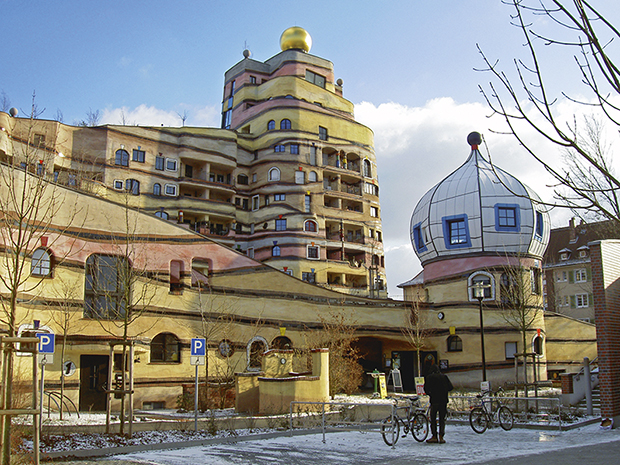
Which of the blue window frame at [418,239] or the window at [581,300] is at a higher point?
the blue window frame at [418,239]

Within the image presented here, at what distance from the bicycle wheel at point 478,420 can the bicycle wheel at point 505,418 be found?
52 centimetres

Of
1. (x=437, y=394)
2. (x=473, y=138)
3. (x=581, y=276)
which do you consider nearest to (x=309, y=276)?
(x=473, y=138)

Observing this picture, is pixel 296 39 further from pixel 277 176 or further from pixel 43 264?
pixel 43 264

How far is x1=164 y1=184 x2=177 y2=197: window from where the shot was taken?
4038 cm

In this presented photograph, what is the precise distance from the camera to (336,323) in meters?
25.7

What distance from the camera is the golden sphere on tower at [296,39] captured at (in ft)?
169

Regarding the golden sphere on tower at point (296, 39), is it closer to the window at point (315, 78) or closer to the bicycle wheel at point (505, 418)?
the window at point (315, 78)

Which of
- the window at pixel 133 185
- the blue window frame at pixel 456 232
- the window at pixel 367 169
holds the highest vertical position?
→ the window at pixel 367 169

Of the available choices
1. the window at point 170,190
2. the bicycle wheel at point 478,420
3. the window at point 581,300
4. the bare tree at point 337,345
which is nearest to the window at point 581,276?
the window at point 581,300

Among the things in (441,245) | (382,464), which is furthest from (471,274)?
(382,464)

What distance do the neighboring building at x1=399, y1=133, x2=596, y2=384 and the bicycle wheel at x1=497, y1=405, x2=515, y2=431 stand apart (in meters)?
14.0

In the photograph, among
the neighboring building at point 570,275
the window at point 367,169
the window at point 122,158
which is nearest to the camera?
the window at point 122,158

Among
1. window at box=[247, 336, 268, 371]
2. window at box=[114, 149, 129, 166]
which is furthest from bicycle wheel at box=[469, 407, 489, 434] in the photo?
window at box=[114, 149, 129, 166]

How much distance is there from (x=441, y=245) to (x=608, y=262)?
14715 millimetres
